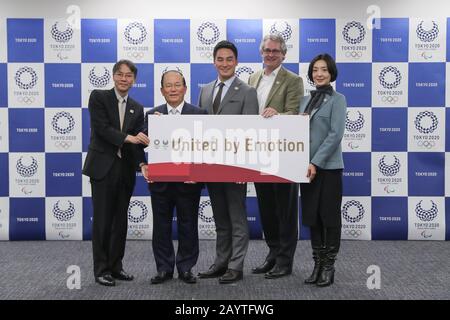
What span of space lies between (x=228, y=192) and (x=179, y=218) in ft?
1.20

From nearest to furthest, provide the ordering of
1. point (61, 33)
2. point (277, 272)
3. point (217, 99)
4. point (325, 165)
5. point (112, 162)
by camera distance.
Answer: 1. point (325, 165)
2. point (112, 162)
3. point (217, 99)
4. point (277, 272)
5. point (61, 33)

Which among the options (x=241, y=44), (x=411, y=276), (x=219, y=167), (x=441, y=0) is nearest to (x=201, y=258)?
(x=219, y=167)

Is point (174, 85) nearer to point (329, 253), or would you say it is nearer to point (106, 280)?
point (106, 280)

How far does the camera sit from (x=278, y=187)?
13.7ft

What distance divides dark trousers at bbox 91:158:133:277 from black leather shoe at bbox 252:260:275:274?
0.96 m

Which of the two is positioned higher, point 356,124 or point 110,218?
point 356,124

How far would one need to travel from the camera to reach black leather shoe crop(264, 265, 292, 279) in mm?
4121

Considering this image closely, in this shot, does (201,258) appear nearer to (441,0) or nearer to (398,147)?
(398,147)

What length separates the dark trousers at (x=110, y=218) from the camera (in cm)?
395

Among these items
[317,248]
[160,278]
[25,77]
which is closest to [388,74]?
[317,248]

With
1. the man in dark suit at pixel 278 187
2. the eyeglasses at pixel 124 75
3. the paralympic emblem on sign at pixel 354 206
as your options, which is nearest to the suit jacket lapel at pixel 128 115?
the eyeglasses at pixel 124 75

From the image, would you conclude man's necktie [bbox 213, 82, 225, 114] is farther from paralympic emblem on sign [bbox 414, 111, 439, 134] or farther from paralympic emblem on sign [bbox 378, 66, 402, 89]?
paralympic emblem on sign [bbox 414, 111, 439, 134]

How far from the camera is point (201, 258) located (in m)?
4.83
